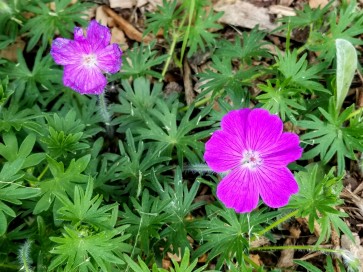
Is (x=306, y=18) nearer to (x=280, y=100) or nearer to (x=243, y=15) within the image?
(x=243, y=15)

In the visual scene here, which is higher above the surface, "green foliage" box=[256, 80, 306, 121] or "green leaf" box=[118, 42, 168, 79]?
"green foliage" box=[256, 80, 306, 121]

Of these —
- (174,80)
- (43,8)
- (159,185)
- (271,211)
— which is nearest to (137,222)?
(159,185)

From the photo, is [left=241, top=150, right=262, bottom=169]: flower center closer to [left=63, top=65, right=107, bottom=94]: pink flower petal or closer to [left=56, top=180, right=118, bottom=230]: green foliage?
[left=56, top=180, right=118, bottom=230]: green foliage

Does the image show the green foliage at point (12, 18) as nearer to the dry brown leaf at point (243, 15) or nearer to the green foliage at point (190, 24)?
the green foliage at point (190, 24)

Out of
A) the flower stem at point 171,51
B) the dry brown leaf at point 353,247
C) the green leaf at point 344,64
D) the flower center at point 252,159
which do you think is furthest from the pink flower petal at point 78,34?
the dry brown leaf at point 353,247

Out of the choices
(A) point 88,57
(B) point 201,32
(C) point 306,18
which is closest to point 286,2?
(C) point 306,18

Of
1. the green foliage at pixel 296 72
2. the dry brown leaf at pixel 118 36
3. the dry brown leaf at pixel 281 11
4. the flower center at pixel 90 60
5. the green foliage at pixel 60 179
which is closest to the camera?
the green foliage at pixel 60 179

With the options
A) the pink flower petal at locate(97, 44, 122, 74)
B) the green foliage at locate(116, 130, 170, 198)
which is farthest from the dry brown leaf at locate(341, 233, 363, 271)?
the pink flower petal at locate(97, 44, 122, 74)
